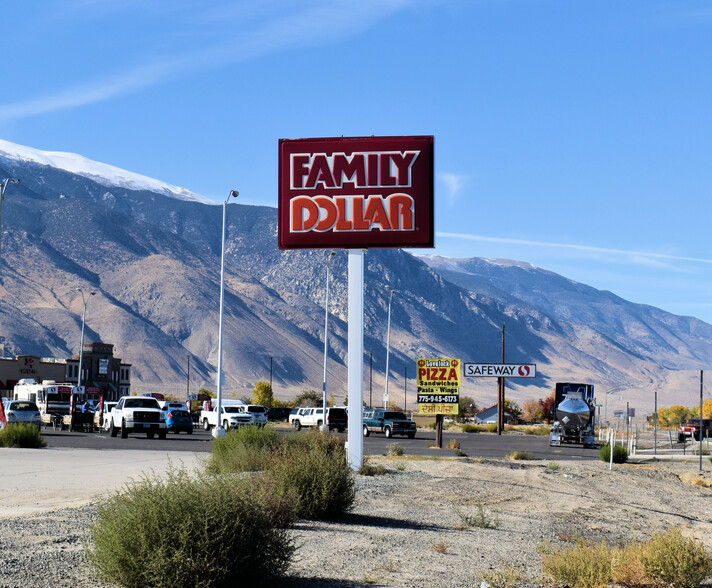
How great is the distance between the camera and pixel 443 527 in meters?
14.7

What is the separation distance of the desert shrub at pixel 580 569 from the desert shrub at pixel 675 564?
57 cm

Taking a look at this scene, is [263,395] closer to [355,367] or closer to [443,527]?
[355,367]

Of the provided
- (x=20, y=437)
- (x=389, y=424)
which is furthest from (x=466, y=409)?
(x=20, y=437)

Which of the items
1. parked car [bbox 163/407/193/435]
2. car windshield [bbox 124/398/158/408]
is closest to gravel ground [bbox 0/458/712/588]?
car windshield [bbox 124/398/158/408]

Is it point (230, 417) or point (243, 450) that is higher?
point (243, 450)

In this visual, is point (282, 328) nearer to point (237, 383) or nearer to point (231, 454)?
point (237, 383)

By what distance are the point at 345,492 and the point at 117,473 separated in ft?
31.1

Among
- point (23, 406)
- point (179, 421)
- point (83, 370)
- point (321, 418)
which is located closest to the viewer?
point (23, 406)

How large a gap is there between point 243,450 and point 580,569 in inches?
355

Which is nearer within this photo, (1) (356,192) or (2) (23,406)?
(1) (356,192)

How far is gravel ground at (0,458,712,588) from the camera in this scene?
10555 mm

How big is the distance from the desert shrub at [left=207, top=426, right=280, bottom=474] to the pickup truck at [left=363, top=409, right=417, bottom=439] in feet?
99.7

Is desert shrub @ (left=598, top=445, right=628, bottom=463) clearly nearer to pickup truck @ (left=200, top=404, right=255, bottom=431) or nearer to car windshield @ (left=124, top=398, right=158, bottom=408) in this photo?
car windshield @ (left=124, top=398, right=158, bottom=408)

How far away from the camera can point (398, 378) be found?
19700 cm
